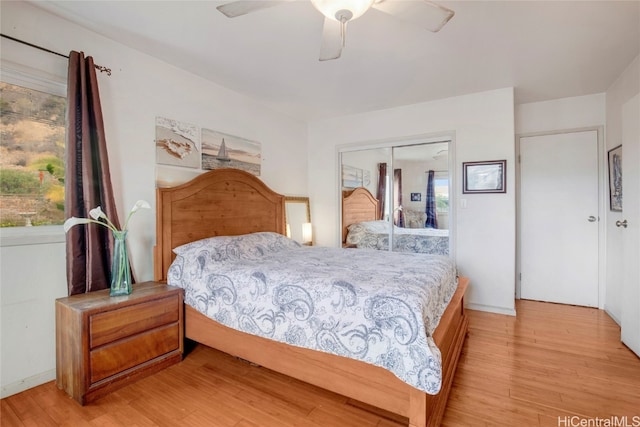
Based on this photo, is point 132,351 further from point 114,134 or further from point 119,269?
point 114,134

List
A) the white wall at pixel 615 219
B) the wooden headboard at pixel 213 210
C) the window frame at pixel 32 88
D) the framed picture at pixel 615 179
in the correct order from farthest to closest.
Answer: the framed picture at pixel 615 179 → the white wall at pixel 615 219 → the wooden headboard at pixel 213 210 → the window frame at pixel 32 88

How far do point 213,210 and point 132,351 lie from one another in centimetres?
137

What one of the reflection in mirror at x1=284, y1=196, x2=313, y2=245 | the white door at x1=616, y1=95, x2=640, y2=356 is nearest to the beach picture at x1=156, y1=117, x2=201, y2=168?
the reflection in mirror at x1=284, y1=196, x2=313, y2=245

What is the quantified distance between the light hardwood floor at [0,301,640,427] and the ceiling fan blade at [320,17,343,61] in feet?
7.19

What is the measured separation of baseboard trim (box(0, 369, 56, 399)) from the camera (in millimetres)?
1888

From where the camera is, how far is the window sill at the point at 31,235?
190 cm

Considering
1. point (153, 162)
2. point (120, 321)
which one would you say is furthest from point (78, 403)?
point (153, 162)

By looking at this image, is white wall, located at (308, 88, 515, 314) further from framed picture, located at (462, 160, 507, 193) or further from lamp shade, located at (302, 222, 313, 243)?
lamp shade, located at (302, 222, 313, 243)

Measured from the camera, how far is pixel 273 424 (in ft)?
5.46

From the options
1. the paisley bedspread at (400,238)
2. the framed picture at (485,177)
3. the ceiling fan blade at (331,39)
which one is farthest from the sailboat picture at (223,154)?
the framed picture at (485,177)

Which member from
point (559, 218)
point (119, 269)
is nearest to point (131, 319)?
point (119, 269)

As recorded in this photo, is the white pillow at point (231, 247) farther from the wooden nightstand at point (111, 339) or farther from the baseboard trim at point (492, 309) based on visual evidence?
the baseboard trim at point (492, 309)

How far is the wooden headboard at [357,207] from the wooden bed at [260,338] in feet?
3.38

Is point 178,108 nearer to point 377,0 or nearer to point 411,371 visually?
point 377,0
